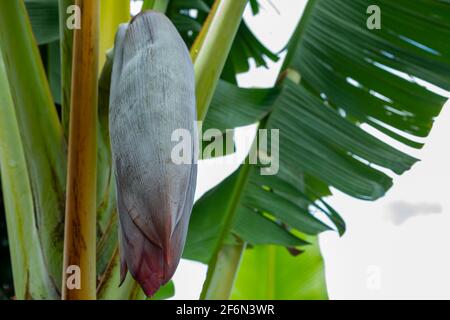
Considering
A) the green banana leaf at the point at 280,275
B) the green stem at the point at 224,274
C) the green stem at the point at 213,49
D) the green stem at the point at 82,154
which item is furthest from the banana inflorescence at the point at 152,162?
the green banana leaf at the point at 280,275

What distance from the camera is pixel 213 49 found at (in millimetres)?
806

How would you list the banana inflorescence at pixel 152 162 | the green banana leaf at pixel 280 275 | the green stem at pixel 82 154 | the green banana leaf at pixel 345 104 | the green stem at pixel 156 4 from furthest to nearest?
the green banana leaf at pixel 280 275, the green banana leaf at pixel 345 104, the green stem at pixel 156 4, the green stem at pixel 82 154, the banana inflorescence at pixel 152 162

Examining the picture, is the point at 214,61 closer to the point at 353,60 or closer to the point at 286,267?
the point at 353,60

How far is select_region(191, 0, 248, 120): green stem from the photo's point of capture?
0.78m

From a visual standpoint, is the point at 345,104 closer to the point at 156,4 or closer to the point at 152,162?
the point at 156,4

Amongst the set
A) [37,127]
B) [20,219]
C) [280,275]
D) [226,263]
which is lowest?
[280,275]

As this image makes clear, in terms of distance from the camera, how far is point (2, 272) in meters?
1.87

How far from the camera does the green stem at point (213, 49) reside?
2.57 feet

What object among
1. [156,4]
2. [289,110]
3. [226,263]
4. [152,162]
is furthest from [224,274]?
[152,162]

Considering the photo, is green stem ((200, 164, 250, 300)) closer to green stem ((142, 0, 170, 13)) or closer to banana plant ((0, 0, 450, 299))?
banana plant ((0, 0, 450, 299))

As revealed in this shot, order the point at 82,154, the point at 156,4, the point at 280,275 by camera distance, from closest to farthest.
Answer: the point at 82,154
the point at 156,4
the point at 280,275

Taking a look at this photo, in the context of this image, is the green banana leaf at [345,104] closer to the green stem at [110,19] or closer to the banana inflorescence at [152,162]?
the green stem at [110,19]

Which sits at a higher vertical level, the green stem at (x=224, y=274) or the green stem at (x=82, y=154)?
the green stem at (x=82, y=154)
